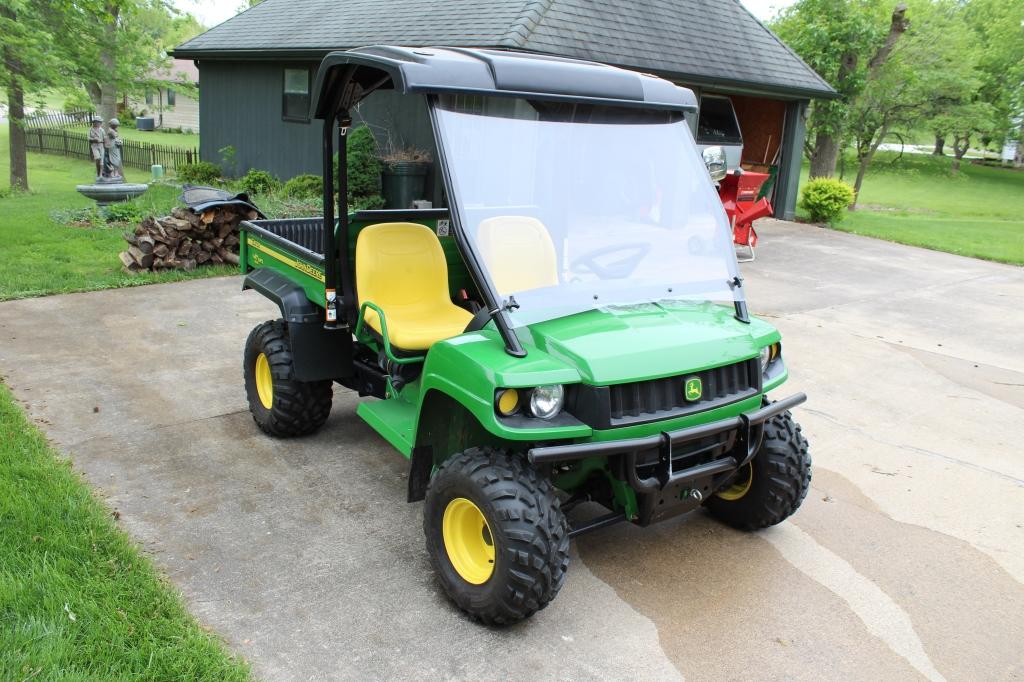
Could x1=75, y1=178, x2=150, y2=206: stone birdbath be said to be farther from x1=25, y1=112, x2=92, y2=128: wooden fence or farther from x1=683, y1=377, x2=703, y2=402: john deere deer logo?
x1=25, y1=112, x2=92, y2=128: wooden fence

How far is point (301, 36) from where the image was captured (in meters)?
15.3

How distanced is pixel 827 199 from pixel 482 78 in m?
13.9

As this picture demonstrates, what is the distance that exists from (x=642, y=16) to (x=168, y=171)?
44.1ft

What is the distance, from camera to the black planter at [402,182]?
1227 centimetres

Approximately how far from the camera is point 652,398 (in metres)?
3.24

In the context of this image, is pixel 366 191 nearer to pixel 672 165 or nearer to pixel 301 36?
pixel 301 36

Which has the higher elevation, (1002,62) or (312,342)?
(1002,62)

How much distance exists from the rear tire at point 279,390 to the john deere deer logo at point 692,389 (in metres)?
2.40

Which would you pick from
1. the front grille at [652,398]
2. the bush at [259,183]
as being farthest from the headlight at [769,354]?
the bush at [259,183]

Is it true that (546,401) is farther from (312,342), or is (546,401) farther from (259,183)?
(259,183)

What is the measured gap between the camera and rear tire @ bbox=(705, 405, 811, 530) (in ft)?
12.9

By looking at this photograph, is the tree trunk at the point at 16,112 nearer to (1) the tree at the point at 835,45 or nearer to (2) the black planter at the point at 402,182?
(2) the black planter at the point at 402,182

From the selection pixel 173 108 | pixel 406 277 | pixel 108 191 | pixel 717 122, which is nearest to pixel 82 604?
pixel 406 277

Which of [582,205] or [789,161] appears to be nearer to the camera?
[582,205]
